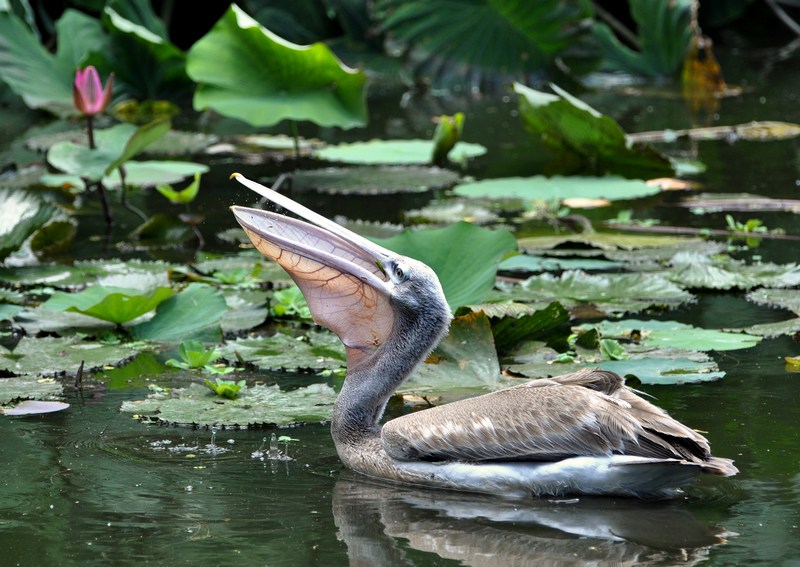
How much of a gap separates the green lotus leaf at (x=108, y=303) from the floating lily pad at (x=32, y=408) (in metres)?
0.65

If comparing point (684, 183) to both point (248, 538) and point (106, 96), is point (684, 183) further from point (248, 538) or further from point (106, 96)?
point (248, 538)

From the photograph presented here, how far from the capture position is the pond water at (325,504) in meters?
3.14

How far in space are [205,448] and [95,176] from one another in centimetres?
320

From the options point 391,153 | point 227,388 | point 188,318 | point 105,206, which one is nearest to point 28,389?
point 227,388

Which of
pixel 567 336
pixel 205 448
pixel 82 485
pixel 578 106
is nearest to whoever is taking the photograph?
pixel 82 485

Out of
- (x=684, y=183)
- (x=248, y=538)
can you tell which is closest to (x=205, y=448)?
(x=248, y=538)

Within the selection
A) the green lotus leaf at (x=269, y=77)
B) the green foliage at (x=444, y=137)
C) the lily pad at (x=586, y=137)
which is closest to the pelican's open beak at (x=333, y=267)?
the green lotus leaf at (x=269, y=77)

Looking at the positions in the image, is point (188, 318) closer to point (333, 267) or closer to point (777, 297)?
point (333, 267)

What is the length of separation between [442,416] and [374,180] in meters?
4.77

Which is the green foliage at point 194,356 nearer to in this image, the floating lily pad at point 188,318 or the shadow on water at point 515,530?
the floating lily pad at point 188,318

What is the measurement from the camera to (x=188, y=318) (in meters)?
5.15

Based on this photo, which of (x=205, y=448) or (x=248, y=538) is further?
(x=205, y=448)

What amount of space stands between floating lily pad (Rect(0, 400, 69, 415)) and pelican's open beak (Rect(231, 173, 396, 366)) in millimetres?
981

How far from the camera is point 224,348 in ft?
16.2
